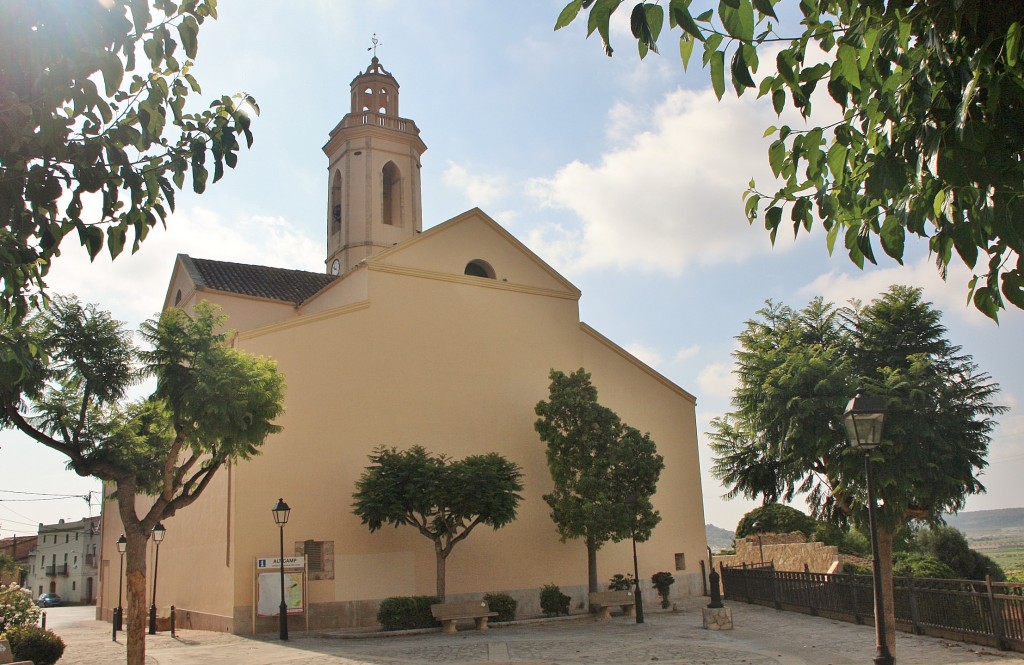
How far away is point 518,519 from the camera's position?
2325 cm

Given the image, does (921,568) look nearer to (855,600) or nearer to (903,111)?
(855,600)

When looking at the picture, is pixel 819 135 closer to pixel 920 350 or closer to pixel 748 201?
pixel 748 201

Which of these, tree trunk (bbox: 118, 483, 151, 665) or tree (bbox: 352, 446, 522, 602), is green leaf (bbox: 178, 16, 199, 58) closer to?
tree trunk (bbox: 118, 483, 151, 665)

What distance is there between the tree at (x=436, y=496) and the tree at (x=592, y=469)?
84.1 inches

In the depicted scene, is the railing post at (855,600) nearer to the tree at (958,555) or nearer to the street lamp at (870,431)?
the street lamp at (870,431)

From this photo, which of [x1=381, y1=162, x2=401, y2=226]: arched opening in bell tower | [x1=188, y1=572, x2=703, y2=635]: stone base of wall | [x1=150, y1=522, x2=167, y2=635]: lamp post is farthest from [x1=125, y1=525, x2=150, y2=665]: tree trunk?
[x1=381, y1=162, x2=401, y2=226]: arched opening in bell tower

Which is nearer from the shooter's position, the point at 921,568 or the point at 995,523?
the point at 921,568

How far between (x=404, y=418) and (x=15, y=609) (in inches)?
404

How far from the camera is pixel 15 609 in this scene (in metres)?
14.2

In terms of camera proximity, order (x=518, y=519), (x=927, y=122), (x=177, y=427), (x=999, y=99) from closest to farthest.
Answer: (x=999, y=99) → (x=927, y=122) → (x=177, y=427) → (x=518, y=519)

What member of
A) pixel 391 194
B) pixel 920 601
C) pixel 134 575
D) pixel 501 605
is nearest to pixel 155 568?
pixel 501 605

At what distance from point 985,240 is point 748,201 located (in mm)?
1391

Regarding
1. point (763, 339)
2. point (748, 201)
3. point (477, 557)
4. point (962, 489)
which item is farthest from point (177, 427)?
point (962, 489)

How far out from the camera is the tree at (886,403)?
19828 mm
